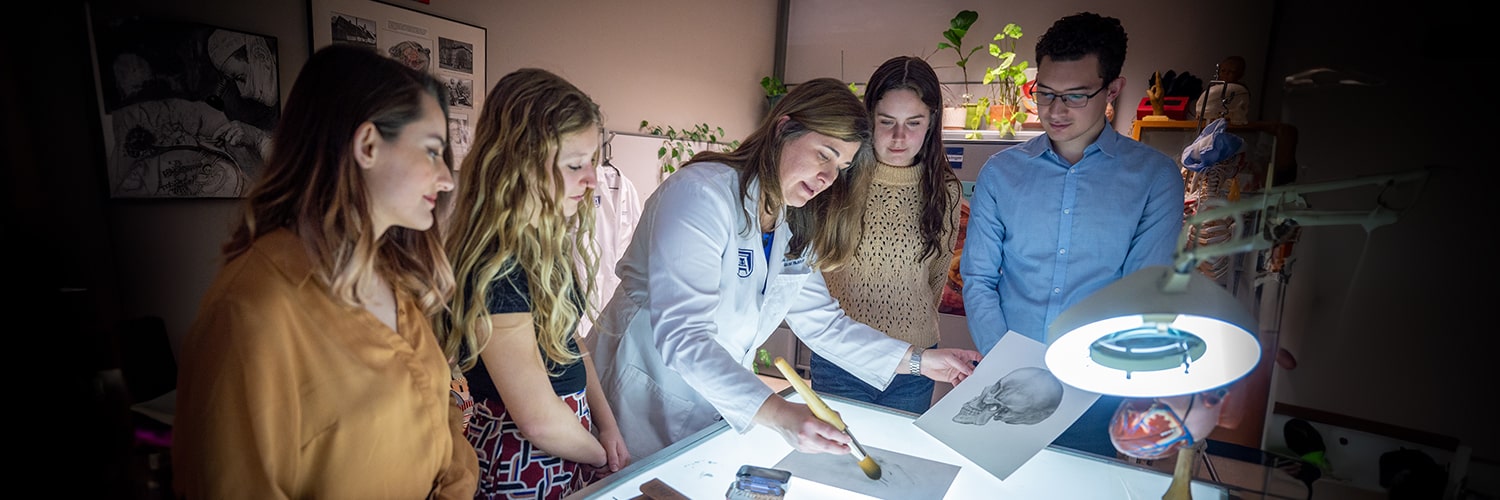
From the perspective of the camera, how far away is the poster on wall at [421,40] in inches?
80.6

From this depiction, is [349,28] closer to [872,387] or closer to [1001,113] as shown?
[872,387]

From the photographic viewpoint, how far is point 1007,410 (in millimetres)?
1243

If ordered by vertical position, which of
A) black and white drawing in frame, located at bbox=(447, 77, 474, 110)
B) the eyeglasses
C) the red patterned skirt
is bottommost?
the red patterned skirt

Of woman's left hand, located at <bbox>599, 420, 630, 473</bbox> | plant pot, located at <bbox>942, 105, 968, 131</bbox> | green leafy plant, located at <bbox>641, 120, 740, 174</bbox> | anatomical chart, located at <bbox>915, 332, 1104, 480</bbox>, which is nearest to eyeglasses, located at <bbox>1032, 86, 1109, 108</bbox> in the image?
anatomical chart, located at <bbox>915, 332, 1104, 480</bbox>

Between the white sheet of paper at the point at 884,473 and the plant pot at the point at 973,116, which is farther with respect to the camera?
the plant pot at the point at 973,116

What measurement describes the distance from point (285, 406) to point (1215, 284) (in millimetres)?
1034

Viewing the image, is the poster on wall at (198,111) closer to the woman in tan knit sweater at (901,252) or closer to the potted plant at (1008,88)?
the woman in tan knit sweater at (901,252)

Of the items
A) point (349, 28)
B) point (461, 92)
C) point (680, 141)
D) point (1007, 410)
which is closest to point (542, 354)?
point (1007, 410)

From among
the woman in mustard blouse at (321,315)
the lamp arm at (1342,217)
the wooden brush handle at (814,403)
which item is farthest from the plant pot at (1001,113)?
the woman in mustard blouse at (321,315)

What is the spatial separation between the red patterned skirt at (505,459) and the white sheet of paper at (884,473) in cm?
44

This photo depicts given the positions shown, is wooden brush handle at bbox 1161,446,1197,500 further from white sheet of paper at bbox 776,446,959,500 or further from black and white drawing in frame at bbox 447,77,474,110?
black and white drawing in frame at bbox 447,77,474,110

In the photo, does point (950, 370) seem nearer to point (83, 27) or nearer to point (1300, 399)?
point (1300, 399)

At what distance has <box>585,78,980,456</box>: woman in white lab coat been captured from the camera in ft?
3.94

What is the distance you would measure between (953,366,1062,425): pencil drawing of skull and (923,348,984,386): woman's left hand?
0.68 feet
